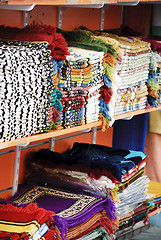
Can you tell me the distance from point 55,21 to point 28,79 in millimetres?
914

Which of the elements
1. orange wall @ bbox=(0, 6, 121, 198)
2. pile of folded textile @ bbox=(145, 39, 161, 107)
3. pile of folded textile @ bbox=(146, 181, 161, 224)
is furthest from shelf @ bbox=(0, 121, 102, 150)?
pile of folded textile @ bbox=(146, 181, 161, 224)

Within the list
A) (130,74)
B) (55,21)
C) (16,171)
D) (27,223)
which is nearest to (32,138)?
(27,223)

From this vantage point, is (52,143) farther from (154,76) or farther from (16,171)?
(154,76)

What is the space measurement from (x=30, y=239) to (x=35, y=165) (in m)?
0.74

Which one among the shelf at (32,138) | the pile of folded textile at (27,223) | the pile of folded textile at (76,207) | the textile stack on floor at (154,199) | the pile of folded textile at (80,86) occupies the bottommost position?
the textile stack on floor at (154,199)

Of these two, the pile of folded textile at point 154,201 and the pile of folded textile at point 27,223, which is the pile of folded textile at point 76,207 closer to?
the pile of folded textile at point 27,223

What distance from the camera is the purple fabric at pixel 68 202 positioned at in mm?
2295

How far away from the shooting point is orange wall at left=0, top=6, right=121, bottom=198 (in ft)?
7.99

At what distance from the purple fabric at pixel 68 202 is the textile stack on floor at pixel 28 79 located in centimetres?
49

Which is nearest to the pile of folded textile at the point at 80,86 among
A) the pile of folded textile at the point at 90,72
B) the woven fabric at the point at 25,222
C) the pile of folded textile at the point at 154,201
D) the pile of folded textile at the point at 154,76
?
the pile of folded textile at the point at 90,72

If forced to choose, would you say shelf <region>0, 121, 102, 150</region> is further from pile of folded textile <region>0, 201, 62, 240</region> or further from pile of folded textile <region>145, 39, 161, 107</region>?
pile of folded textile <region>145, 39, 161, 107</region>

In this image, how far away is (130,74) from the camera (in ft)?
8.43

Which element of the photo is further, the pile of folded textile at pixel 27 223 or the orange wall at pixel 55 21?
the orange wall at pixel 55 21

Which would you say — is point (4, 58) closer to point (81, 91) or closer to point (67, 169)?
point (81, 91)
